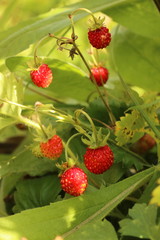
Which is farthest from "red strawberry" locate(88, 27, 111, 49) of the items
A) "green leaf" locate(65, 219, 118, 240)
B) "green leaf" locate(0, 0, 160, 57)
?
"green leaf" locate(65, 219, 118, 240)

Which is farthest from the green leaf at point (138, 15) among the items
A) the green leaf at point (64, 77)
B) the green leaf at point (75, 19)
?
the green leaf at point (64, 77)

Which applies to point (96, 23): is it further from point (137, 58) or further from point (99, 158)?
point (137, 58)

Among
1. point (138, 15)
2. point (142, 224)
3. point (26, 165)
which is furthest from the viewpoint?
point (138, 15)

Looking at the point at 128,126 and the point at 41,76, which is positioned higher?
the point at 41,76

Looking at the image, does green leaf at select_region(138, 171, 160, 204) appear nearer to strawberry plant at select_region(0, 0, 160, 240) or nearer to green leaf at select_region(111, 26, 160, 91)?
strawberry plant at select_region(0, 0, 160, 240)

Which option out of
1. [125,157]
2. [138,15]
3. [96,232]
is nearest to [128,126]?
[125,157]
